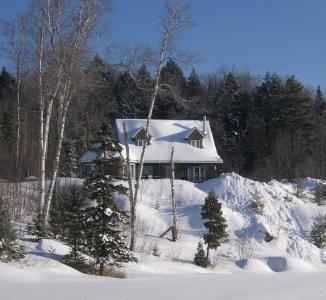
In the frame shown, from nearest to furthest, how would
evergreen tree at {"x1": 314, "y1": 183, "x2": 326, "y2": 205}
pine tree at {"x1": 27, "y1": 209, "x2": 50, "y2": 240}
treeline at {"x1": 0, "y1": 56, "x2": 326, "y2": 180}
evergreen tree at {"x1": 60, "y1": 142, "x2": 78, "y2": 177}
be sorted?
pine tree at {"x1": 27, "y1": 209, "x2": 50, "y2": 240}, evergreen tree at {"x1": 314, "y1": 183, "x2": 326, "y2": 205}, evergreen tree at {"x1": 60, "y1": 142, "x2": 78, "y2": 177}, treeline at {"x1": 0, "y1": 56, "x2": 326, "y2": 180}

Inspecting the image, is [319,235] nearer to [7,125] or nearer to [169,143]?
[169,143]

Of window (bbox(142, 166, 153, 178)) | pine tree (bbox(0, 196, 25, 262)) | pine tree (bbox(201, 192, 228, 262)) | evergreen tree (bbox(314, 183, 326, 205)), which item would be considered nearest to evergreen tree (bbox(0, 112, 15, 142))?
window (bbox(142, 166, 153, 178))

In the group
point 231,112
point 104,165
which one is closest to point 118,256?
point 104,165

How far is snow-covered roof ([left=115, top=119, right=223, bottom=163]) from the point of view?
142 ft

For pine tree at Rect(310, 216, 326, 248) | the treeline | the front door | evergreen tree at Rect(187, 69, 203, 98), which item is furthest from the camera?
evergreen tree at Rect(187, 69, 203, 98)

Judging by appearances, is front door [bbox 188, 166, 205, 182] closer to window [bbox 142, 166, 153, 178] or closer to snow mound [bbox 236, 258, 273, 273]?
window [bbox 142, 166, 153, 178]

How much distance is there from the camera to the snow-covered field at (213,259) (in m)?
10.2

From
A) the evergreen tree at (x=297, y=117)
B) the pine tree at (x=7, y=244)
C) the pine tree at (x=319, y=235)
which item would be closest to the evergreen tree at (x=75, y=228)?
the pine tree at (x=7, y=244)

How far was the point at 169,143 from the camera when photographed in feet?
147

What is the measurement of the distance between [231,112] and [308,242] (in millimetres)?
34600

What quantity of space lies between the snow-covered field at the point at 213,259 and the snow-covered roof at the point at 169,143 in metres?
8.29

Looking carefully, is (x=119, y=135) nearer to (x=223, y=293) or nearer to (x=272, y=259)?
(x=272, y=259)

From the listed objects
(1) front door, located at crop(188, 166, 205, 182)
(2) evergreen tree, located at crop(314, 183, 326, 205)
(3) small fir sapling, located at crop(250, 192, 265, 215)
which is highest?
(1) front door, located at crop(188, 166, 205, 182)

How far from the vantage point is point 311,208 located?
3334 cm
